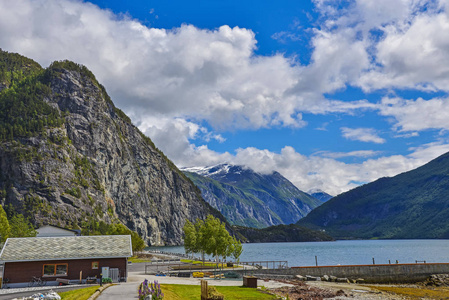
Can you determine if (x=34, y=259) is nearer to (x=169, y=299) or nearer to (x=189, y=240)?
(x=169, y=299)

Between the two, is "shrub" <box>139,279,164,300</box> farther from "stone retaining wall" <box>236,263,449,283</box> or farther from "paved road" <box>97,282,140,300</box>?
"stone retaining wall" <box>236,263,449,283</box>

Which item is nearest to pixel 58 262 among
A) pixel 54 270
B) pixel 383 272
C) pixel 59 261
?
pixel 59 261

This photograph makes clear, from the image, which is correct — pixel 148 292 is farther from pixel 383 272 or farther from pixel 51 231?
pixel 51 231

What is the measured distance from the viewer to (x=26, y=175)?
7092 inches

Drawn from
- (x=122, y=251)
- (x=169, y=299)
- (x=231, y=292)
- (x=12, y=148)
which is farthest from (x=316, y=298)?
(x=12, y=148)

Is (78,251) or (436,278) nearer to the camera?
(78,251)

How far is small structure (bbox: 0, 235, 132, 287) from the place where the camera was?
156 feet

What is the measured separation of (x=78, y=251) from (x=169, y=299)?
25051 millimetres

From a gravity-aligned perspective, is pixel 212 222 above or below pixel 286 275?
above

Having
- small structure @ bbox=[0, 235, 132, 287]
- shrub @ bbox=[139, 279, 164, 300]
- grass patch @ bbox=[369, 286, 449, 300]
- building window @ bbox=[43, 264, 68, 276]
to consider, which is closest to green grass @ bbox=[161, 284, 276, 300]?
shrub @ bbox=[139, 279, 164, 300]

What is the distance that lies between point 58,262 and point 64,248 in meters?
2.48

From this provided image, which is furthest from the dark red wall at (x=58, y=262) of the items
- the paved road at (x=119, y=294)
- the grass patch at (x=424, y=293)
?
the grass patch at (x=424, y=293)

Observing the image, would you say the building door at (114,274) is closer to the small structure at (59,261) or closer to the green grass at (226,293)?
the small structure at (59,261)

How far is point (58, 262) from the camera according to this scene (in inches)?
1932
